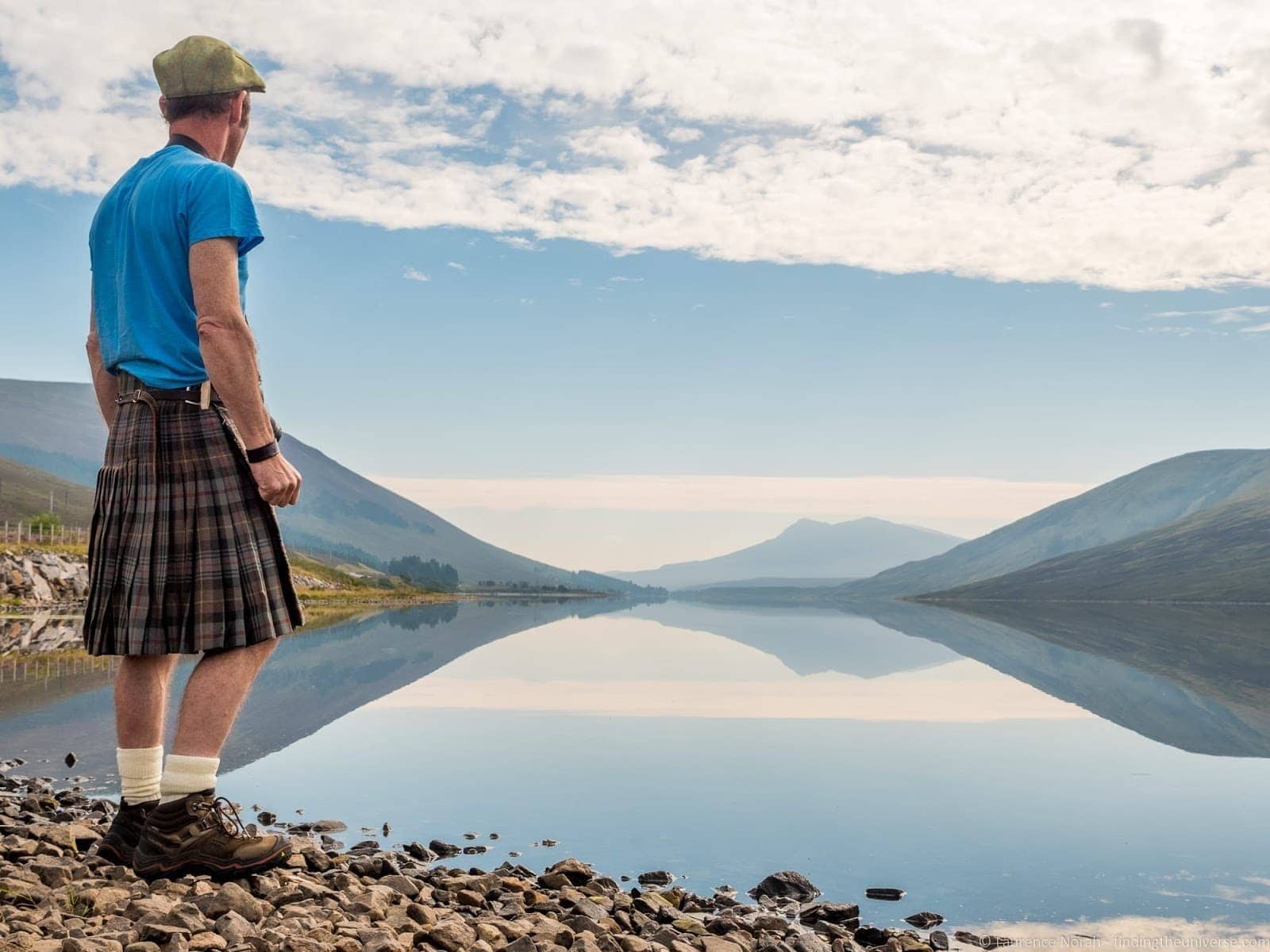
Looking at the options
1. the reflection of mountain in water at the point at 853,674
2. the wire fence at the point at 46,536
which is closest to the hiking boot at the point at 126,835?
the reflection of mountain in water at the point at 853,674

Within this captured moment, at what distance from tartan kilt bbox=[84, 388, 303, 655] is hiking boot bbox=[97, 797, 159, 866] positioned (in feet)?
3.20

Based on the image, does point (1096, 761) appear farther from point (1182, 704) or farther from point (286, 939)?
point (286, 939)

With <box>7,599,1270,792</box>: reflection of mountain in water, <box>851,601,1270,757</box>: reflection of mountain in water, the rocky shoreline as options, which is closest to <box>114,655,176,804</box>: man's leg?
the rocky shoreline

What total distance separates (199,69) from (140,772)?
423 centimetres

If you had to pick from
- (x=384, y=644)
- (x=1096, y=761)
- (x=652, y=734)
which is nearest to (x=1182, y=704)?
(x=1096, y=761)

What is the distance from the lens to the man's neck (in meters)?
6.54

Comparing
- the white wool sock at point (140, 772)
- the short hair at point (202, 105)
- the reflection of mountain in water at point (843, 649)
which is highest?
the short hair at point (202, 105)

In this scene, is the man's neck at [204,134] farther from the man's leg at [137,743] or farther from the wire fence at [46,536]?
the wire fence at [46,536]

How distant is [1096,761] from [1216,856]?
190 inches

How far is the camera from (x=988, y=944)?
268 inches

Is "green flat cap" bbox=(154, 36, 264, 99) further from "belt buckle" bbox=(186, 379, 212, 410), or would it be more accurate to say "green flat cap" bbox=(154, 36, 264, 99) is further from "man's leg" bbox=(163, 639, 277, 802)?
"man's leg" bbox=(163, 639, 277, 802)

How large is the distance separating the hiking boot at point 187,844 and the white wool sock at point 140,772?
30 centimetres

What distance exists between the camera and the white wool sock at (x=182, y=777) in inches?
235

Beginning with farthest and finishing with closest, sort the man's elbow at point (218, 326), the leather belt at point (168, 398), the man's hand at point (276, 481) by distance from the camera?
the leather belt at point (168, 398), the man's hand at point (276, 481), the man's elbow at point (218, 326)
